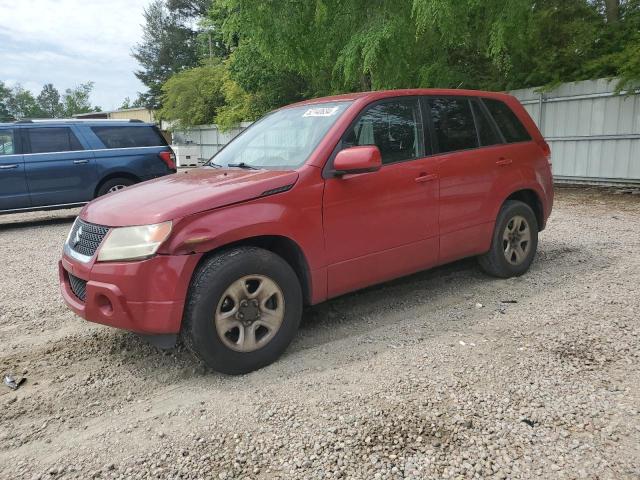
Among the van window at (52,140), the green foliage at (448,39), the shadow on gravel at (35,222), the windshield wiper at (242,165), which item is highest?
the green foliage at (448,39)

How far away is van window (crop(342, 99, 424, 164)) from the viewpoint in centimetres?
392

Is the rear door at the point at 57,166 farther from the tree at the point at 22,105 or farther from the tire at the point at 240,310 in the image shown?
the tree at the point at 22,105

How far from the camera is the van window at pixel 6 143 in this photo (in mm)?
9125

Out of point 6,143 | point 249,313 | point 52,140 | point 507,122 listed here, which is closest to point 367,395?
point 249,313

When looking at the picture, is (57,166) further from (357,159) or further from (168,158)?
(357,159)

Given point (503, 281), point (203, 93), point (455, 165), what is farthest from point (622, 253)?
point (203, 93)

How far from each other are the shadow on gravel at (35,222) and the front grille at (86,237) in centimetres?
744

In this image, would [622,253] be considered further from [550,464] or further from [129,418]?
[129,418]

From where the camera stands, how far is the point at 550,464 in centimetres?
233

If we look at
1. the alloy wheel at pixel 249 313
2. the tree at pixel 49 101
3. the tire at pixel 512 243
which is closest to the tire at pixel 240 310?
the alloy wheel at pixel 249 313

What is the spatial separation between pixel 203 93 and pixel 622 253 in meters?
27.9

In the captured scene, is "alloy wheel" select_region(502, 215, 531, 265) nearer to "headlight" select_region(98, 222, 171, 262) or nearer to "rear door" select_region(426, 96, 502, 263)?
"rear door" select_region(426, 96, 502, 263)

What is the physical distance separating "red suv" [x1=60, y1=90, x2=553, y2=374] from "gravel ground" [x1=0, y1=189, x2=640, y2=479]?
0.40 meters

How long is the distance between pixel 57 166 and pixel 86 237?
6.91 meters
